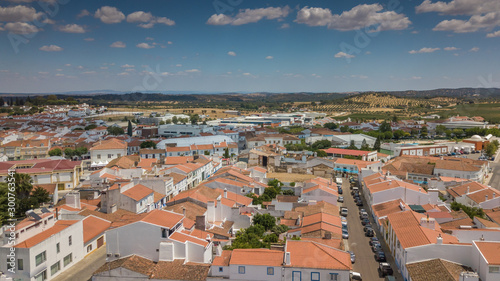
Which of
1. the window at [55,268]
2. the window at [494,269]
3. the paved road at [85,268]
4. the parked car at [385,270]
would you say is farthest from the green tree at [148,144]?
the window at [494,269]

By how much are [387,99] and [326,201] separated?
149 meters

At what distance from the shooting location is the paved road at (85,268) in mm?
16250

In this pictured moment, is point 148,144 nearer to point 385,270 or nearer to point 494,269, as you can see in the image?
point 385,270

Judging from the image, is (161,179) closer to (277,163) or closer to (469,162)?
(277,163)

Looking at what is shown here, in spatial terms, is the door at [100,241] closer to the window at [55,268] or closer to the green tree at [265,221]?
the window at [55,268]

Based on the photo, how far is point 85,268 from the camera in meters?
17.2

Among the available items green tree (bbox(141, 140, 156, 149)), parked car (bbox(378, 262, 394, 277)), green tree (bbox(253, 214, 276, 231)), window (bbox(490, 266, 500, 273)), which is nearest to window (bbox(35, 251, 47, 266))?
green tree (bbox(253, 214, 276, 231))

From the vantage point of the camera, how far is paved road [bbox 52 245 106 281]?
16250 millimetres

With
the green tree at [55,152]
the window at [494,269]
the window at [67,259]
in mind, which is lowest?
the window at [67,259]

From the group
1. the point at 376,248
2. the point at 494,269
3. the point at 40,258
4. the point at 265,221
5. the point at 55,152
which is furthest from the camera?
the point at 55,152

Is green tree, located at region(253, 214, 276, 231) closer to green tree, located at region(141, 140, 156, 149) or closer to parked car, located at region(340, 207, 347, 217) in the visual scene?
parked car, located at region(340, 207, 347, 217)

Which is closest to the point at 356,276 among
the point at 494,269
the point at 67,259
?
the point at 494,269

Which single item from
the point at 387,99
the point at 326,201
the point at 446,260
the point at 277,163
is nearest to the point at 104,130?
the point at 277,163

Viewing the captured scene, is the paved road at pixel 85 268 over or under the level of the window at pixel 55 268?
under
